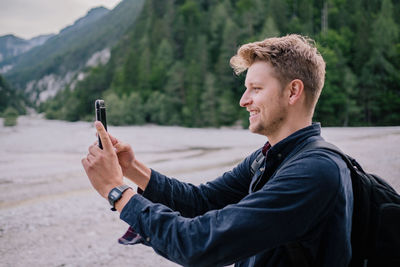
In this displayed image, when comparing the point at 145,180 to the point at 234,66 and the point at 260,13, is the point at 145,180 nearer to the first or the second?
the point at 234,66

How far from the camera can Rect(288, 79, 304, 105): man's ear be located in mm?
1525

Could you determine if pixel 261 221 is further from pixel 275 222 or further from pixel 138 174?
pixel 138 174

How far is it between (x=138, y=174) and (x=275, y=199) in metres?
0.93

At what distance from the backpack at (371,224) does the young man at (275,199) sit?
0.21 feet

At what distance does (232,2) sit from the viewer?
188 feet

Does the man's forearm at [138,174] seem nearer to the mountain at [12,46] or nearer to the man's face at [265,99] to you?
the man's face at [265,99]

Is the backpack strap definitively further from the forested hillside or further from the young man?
the forested hillside

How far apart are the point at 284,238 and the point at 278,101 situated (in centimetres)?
62

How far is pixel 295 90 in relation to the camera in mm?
1534

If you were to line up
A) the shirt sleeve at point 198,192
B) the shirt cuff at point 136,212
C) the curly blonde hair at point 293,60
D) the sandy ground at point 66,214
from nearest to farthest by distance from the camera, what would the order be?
1. the shirt cuff at point 136,212
2. the curly blonde hair at point 293,60
3. the shirt sleeve at point 198,192
4. the sandy ground at point 66,214

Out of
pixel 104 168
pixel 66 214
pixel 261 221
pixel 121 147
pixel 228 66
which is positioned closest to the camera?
pixel 261 221

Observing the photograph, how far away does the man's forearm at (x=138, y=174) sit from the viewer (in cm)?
189

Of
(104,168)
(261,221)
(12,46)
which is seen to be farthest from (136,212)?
(12,46)

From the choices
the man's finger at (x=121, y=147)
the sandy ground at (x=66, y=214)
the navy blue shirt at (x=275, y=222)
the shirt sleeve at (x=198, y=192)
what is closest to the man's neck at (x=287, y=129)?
the navy blue shirt at (x=275, y=222)
